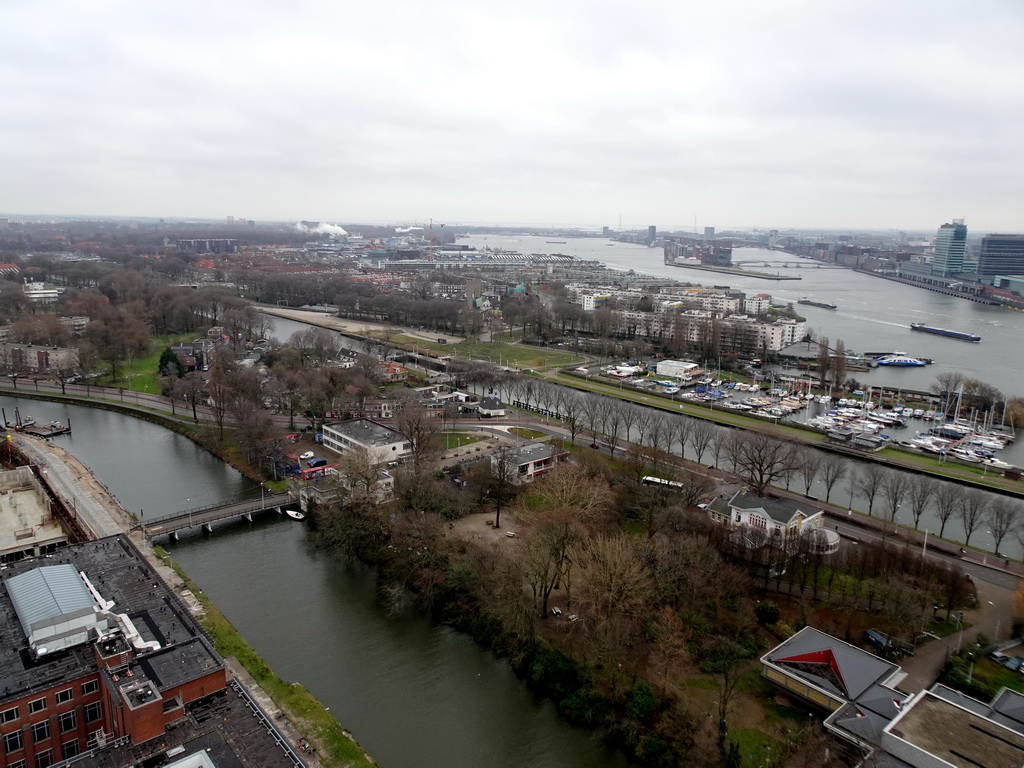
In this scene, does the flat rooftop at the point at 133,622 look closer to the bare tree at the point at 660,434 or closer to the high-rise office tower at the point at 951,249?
the bare tree at the point at 660,434

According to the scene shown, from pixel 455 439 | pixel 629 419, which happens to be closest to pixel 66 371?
pixel 455 439

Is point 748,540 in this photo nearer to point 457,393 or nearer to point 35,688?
point 35,688

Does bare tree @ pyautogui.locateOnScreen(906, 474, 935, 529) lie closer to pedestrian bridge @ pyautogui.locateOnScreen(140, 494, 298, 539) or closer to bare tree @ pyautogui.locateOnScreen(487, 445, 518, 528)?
bare tree @ pyautogui.locateOnScreen(487, 445, 518, 528)

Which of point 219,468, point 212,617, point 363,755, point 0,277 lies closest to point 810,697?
point 363,755

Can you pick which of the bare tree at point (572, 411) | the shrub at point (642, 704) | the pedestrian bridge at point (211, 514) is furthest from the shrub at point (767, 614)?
the pedestrian bridge at point (211, 514)

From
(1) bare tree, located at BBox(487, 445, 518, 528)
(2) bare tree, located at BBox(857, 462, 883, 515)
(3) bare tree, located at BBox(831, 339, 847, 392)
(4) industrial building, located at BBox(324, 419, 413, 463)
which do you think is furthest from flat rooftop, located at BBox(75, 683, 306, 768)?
(3) bare tree, located at BBox(831, 339, 847, 392)

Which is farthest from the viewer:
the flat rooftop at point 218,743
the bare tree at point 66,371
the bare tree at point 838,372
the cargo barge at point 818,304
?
the cargo barge at point 818,304

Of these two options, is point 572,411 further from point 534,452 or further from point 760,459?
point 760,459
